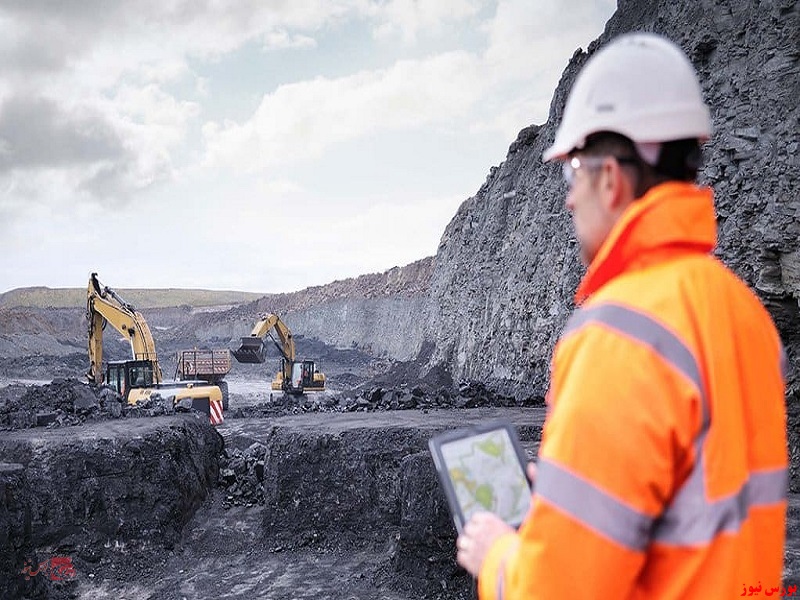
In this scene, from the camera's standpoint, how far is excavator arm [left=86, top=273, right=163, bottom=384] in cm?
1700

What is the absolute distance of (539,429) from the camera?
9.55 metres

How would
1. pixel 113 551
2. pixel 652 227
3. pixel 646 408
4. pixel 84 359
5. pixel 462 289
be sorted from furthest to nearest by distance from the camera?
pixel 84 359 → pixel 462 289 → pixel 113 551 → pixel 652 227 → pixel 646 408

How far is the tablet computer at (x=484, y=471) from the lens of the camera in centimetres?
178

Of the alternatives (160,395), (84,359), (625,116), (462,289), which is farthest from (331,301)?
(625,116)

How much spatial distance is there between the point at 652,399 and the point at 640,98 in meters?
0.64

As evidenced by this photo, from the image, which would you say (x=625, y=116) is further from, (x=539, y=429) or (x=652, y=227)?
(x=539, y=429)

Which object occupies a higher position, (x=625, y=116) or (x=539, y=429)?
(x=625, y=116)

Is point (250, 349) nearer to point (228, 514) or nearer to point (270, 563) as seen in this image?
point (228, 514)

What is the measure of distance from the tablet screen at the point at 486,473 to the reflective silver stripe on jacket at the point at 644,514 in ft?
1.96

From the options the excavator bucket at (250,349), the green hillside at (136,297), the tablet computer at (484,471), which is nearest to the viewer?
the tablet computer at (484,471)

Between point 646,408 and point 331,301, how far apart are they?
206 feet
